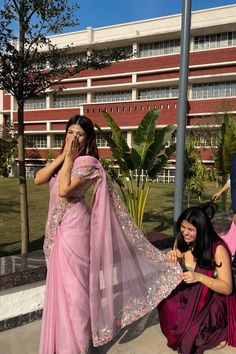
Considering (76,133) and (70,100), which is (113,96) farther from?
(76,133)

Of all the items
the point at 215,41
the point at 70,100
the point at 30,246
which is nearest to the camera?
the point at 30,246

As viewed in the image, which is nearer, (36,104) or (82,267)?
(82,267)

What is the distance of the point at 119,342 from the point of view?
9.83ft

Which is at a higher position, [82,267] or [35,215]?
[82,267]

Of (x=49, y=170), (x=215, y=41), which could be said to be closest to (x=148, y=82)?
(x=215, y=41)

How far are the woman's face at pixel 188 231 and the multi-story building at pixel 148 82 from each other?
21.7 m

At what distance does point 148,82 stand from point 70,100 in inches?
334

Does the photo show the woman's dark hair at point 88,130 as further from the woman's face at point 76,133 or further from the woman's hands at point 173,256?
the woman's hands at point 173,256

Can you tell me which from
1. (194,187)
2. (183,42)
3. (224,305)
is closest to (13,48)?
(183,42)

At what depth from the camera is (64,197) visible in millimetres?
2508

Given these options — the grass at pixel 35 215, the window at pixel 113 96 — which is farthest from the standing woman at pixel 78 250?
the window at pixel 113 96

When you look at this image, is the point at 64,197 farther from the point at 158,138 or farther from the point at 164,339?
the point at 158,138

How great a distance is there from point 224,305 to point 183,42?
8.93 ft

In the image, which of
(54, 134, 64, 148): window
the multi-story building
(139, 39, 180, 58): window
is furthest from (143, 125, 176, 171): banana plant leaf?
(54, 134, 64, 148): window
